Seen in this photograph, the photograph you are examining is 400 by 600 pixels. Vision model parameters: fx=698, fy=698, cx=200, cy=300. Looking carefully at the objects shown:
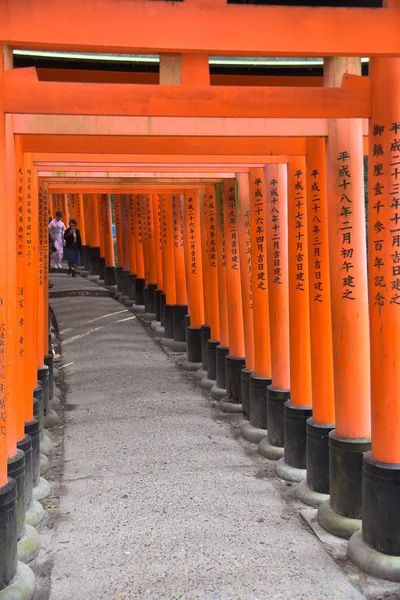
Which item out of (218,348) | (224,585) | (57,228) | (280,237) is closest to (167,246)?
(218,348)

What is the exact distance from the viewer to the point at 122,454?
6.69 meters

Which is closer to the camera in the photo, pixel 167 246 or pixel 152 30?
pixel 152 30

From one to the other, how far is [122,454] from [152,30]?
428 cm

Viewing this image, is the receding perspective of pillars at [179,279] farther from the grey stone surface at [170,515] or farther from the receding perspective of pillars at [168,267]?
the grey stone surface at [170,515]

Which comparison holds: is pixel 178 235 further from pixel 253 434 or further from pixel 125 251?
pixel 125 251

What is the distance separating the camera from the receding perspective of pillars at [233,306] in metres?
8.50

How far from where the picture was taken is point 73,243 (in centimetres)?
1820

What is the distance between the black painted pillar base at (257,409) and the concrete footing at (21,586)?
3537mm

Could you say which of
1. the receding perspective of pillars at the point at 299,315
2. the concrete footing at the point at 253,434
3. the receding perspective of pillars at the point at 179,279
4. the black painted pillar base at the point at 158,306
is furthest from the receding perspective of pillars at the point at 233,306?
the black painted pillar base at the point at 158,306

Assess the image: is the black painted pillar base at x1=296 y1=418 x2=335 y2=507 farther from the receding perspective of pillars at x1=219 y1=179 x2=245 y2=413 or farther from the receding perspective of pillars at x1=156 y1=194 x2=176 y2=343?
the receding perspective of pillars at x1=156 y1=194 x2=176 y2=343

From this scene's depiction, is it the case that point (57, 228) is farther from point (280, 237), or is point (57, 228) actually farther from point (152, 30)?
point (152, 30)

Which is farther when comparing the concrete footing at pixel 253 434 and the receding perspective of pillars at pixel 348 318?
the concrete footing at pixel 253 434

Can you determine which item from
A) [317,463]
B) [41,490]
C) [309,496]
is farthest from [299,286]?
[41,490]

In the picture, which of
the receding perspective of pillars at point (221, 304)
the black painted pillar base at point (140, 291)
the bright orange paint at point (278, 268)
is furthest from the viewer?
the black painted pillar base at point (140, 291)
